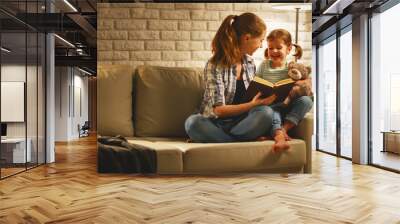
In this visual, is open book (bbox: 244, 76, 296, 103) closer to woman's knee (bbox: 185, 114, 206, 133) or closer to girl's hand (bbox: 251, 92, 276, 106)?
girl's hand (bbox: 251, 92, 276, 106)

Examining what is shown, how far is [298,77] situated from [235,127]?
1.12 m

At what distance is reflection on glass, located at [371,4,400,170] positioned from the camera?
22.0 feet

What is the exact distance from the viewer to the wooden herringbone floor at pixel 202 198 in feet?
11.7

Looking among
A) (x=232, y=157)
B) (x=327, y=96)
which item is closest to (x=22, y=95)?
(x=232, y=157)

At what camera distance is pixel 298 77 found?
5633 millimetres

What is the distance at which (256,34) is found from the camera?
5676mm

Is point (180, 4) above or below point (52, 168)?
above

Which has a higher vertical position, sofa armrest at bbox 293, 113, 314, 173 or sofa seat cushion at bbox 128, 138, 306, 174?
sofa armrest at bbox 293, 113, 314, 173

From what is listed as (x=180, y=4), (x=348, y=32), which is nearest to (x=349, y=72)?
(x=348, y=32)

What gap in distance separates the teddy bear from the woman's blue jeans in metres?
0.36

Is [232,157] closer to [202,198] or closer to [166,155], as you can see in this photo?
[166,155]

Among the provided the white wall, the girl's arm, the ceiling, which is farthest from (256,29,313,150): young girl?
the white wall

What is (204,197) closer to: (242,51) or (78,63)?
(242,51)

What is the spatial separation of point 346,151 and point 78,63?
7927mm
